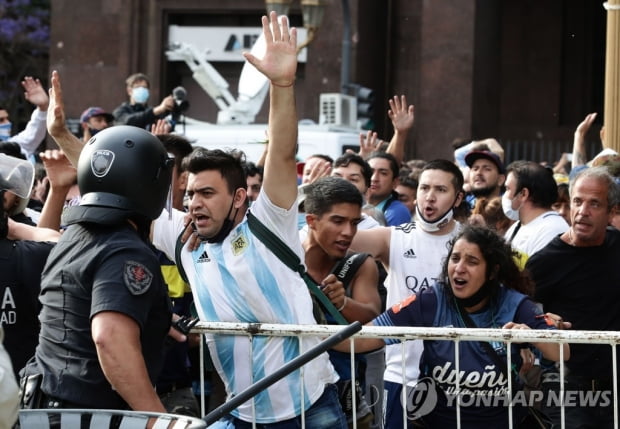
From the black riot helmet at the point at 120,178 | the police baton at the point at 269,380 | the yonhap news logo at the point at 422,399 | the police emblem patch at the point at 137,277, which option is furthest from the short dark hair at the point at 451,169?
the police baton at the point at 269,380

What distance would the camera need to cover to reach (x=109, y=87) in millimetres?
24844

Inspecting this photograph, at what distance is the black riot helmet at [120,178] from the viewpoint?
14.9 feet

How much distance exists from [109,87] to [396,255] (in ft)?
60.2

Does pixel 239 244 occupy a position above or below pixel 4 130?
below

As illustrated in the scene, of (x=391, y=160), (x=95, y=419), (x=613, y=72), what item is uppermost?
(x=613, y=72)

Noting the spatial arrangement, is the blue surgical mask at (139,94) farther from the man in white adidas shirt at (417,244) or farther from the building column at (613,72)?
the man in white adidas shirt at (417,244)

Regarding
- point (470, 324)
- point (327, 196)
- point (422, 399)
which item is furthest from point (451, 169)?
point (422, 399)

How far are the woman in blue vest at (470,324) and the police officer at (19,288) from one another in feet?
4.73

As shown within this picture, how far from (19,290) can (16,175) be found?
56cm

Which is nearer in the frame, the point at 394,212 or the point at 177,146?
the point at 177,146

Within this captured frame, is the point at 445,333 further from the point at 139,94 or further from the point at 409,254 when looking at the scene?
the point at 139,94

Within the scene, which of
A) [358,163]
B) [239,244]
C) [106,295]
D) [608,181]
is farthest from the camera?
[358,163]

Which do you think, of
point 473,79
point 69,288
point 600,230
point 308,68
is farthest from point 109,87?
point 69,288

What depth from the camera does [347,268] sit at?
6348mm
